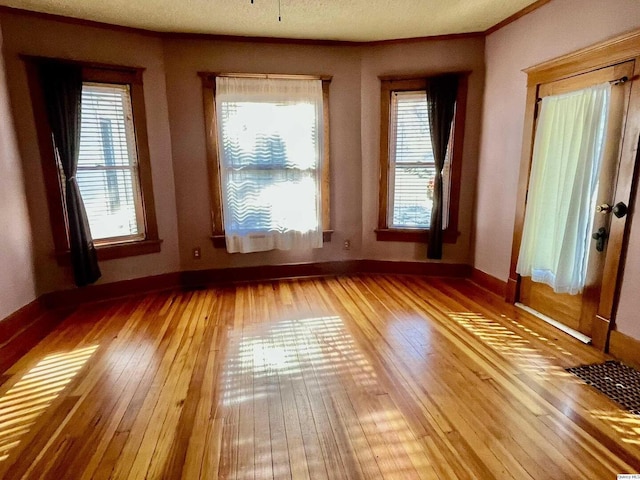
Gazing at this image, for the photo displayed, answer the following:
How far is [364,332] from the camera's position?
3.07m

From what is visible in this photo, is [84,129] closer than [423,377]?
No

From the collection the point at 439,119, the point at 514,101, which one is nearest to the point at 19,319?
the point at 439,119

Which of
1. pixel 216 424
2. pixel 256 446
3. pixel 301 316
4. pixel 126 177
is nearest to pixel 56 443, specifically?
pixel 216 424

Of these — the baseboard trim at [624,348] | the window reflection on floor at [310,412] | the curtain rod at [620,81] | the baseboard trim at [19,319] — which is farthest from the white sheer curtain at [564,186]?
the baseboard trim at [19,319]

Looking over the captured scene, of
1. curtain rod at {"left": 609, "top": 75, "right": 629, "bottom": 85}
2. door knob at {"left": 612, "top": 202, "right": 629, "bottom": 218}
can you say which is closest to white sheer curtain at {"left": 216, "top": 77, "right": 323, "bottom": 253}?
curtain rod at {"left": 609, "top": 75, "right": 629, "bottom": 85}

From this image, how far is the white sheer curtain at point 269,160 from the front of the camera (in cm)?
398

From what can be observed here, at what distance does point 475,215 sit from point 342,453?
3197 millimetres

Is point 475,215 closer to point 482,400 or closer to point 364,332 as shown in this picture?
point 364,332

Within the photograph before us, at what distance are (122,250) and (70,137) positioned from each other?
116 centimetres

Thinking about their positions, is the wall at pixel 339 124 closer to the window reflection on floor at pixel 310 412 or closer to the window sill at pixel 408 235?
the window sill at pixel 408 235

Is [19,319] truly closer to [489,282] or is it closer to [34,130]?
[34,130]

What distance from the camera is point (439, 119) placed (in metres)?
4.02

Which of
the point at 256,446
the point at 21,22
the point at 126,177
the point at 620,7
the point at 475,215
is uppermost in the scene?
the point at 21,22

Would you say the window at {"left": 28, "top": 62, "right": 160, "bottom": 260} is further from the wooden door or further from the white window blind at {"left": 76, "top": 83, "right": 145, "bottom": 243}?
the wooden door
